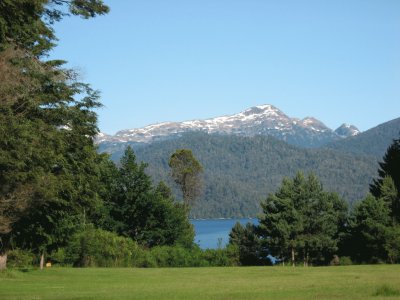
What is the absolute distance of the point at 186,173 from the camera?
69.9 meters

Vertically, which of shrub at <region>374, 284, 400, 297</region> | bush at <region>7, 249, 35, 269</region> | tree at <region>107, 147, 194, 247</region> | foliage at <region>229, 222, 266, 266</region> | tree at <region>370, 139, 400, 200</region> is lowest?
shrub at <region>374, 284, 400, 297</region>

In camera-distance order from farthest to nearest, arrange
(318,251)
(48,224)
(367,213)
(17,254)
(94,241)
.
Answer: (318,251)
(367,213)
(94,241)
(17,254)
(48,224)

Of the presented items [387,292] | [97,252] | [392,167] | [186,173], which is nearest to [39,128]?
[387,292]

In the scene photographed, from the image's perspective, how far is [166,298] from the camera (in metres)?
Answer: 17.5

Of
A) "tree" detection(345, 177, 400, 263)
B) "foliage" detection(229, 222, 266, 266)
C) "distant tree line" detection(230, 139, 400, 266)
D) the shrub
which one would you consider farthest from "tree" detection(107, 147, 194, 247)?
the shrub

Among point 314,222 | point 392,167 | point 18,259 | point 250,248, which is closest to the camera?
point 18,259

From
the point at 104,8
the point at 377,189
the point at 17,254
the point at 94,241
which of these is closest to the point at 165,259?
the point at 94,241

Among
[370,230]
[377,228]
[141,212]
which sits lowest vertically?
[370,230]

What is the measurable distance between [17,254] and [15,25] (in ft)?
80.1

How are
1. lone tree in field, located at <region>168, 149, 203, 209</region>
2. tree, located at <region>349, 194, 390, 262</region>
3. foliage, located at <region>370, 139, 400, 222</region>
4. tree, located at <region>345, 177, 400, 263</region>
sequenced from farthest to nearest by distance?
lone tree in field, located at <region>168, 149, 203, 209</region>
foliage, located at <region>370, 139, 400, 222</region>
tree, located at <region>349, 194, 390, 262</region>
tree, located at <region>345, 177, 400, 263</region>

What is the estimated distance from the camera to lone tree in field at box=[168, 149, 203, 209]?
70000 mm

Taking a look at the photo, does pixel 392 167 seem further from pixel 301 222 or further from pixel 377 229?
pixel 377 229

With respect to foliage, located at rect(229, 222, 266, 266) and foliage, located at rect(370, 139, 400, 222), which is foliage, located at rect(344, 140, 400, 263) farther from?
foliage, located at rect(229, 222, 266, 266)

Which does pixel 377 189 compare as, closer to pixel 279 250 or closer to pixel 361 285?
pixel 279 250
